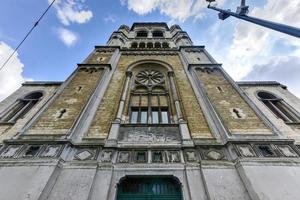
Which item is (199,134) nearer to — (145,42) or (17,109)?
(17,109)

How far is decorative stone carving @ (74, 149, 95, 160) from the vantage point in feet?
21.0

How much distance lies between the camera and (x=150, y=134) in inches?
303

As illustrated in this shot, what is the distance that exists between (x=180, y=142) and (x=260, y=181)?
2720mm

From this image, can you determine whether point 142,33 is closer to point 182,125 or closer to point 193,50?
point 193,50

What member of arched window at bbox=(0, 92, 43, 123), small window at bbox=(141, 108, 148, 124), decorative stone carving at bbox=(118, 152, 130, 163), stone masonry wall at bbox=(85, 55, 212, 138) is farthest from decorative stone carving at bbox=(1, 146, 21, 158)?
small window at bbox=(141, 108, 148, 124)

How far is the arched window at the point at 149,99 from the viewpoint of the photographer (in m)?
9.45

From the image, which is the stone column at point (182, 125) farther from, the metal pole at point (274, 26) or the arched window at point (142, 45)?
the arched window at point (142, 45)

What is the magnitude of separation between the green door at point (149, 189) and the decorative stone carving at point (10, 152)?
3.49 meters

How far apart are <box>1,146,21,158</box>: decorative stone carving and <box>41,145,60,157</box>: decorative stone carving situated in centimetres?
91

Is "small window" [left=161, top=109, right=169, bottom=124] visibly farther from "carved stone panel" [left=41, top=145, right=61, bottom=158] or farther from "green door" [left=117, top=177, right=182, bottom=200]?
"carved stone panel" [left=41, top=145, right=61, bottom=158]

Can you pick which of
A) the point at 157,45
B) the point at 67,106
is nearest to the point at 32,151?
the point at 67,106

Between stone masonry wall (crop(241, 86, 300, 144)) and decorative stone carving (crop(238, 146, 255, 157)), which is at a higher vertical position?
stone masonry wall (crop(241, 86, 300, 144))

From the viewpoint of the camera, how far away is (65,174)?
577cm

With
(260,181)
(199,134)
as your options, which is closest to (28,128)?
(199,134)
